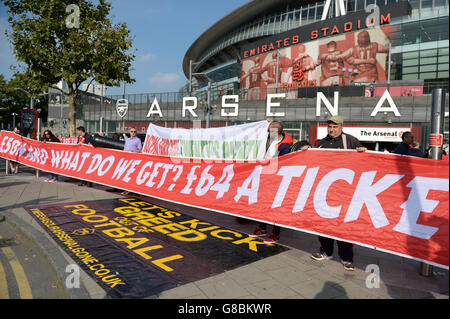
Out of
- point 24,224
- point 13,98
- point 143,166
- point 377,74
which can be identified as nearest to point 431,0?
point 377,74

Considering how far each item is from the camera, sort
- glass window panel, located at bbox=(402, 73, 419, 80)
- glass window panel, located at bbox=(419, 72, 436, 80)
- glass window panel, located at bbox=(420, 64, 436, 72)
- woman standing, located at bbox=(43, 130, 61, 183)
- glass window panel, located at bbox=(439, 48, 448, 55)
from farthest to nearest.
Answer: glass window panel, located at bbox=(402, 73, 419, 80) < glass window panel, located at bbox=(419, 72, 436, 80) < glass window panel, located at bbox=(420, 64, 436, 72) < glass window panel, located at bbox=(439, 48, 448, 55) < woman standing, located at bbox=(43, 130, 61, 183)

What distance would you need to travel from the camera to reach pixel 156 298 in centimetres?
322

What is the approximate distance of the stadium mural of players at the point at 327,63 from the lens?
32844mm

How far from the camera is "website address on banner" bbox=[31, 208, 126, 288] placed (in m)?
3.62

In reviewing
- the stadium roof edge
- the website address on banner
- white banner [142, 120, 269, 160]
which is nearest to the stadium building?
the stadium roof edge

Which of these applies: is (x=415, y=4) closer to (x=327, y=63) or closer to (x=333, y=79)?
(x=327, y=63)

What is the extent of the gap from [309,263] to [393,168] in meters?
1.69

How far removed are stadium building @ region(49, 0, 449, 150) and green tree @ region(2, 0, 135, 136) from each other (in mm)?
5472

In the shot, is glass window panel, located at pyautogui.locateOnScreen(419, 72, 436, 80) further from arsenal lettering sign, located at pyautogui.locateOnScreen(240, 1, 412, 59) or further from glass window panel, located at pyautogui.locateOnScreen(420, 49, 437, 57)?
arsenal lettering sign, located at pyautogui.locateOnScreen(240, 1, 412, 59)

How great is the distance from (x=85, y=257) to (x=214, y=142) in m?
3.32

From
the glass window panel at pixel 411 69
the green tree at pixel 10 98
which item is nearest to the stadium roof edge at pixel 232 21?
the glass window panel at pixel 411 69

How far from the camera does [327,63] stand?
120 feet

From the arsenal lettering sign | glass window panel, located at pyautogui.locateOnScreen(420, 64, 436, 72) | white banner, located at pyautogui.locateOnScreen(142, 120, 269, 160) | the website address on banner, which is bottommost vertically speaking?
the website address on banner

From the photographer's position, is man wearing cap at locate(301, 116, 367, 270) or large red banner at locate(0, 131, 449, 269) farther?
man wearing cap at locate(301, 116, 367, 270)
